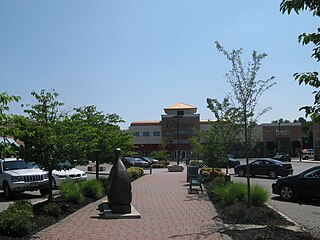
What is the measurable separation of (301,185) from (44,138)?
9.47 metres

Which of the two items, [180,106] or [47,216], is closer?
[47,216]

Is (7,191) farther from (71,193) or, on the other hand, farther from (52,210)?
(52,210)

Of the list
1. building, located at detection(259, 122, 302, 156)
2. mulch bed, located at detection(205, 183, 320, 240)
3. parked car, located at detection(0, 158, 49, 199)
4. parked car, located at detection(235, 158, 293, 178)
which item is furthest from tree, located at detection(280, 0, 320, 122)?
building, located at detection(259, 122, 302, 156)

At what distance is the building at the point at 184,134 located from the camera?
9119cm

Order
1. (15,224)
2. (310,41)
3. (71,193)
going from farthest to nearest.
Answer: (71,193) < (15,224) < (310,41)

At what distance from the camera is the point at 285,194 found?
1545 cm

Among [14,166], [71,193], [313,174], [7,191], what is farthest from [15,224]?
[313,174]

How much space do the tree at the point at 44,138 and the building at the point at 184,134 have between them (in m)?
77.9

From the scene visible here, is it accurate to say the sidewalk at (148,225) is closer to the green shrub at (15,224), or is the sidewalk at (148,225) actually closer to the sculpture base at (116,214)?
the sculpture base at (116,214)

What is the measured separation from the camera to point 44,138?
464 inches

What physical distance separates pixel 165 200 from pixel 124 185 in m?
3.86

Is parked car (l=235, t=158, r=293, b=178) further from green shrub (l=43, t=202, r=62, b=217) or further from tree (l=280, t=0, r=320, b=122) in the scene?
tree (l=280, t=0, r=320, b=122)

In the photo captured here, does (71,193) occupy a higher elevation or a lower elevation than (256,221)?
higher

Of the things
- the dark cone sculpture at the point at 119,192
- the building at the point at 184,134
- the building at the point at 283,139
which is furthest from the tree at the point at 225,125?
the building at the point at 283,139
